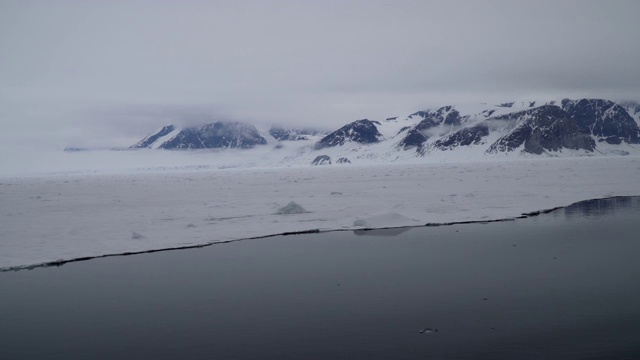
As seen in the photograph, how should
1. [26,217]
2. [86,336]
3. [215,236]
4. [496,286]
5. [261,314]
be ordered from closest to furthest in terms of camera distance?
[86,336]
[261,314]
[496,286]
[215,236]
[26,217]

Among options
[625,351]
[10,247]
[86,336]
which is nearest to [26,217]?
[10,247]

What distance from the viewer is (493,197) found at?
2972 cm

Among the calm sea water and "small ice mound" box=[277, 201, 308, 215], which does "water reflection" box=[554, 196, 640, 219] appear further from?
"small ice mound" box=[277, 201, 308, 215]

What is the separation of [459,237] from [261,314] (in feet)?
31.8

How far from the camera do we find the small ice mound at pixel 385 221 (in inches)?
811

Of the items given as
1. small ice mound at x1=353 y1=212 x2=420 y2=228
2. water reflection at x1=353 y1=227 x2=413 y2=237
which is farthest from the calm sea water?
small ice mound at x1=353 y1=212 x2=420 y2=228

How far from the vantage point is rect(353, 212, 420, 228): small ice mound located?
67.6 ft

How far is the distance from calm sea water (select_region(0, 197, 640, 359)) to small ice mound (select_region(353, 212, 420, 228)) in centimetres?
384

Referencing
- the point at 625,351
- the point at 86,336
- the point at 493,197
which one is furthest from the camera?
the point at 493,197

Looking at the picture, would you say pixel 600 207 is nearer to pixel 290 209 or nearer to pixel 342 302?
pixel 290 209

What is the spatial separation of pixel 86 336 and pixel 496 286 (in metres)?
8.15

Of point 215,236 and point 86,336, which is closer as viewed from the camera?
point 86,336

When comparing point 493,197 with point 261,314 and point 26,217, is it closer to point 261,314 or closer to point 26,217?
point 261,314

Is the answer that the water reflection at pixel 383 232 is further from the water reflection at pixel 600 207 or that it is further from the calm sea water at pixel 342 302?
the water reflection at pixel 600 207
